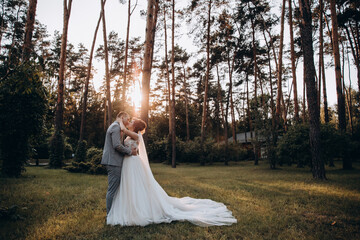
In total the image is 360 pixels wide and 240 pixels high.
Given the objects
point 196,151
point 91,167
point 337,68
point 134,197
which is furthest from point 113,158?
point 196,151

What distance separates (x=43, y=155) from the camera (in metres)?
19.5

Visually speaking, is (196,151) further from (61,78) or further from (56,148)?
(61,78)

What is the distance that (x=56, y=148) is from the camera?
14.0 meters

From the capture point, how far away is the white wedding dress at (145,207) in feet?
13.3

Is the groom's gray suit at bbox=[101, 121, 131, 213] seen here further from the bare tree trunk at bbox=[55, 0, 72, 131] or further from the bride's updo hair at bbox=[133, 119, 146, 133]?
the bare tree trunk at bbox=[55, 0, 72, 131]

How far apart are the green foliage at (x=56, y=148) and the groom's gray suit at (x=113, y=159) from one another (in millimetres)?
11659

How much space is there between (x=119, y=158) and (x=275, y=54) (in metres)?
22.9

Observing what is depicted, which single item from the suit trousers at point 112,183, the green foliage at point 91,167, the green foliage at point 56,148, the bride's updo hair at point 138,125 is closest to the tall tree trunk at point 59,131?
the green foliage at point 56,148

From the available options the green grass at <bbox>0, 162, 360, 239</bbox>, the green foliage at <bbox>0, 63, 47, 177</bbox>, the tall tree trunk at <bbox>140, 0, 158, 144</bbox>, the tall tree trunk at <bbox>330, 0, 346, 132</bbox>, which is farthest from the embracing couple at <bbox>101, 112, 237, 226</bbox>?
the tall tree trunk at <bbox>330, 0, 346, 132</bbox>

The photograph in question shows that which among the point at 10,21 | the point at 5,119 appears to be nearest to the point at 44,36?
the point at 10,21

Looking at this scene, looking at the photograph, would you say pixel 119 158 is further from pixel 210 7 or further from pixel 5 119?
pixel 210 7

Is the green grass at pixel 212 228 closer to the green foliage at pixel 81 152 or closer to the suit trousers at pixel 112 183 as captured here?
the suit trousers at pixel 112 183

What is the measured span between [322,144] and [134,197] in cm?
1341

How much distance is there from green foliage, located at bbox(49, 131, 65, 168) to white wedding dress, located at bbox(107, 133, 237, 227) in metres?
11.6
